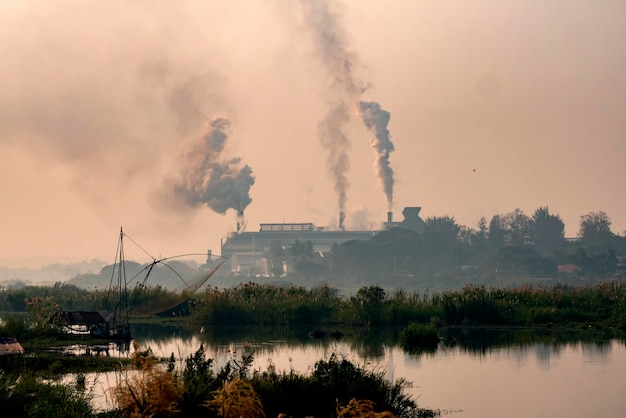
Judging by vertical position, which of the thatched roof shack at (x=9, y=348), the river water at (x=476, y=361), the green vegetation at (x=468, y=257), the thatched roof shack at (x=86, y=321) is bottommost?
the river water at (x=476, y=361)

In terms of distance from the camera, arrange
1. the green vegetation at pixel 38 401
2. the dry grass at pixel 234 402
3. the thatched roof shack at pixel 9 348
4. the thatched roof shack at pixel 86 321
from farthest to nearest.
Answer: the thatched roof shack at pixel 86 321, the thatched roof shack at pixel 9 348, the green vegetation at pixel 38 401, the dry grass at pixel 234 402

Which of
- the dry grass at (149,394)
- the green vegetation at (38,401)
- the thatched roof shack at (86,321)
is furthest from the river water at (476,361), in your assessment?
the dry grass at (149,394)

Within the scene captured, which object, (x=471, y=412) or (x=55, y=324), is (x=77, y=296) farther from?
(x=471, y=412)

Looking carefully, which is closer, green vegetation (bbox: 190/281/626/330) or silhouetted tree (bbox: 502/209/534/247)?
green vegetation (bbox: 190/281/626/330)

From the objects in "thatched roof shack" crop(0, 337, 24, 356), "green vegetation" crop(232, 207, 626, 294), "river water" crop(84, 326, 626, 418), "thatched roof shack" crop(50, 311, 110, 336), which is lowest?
"river water" crop(84, 326, 626, 418)

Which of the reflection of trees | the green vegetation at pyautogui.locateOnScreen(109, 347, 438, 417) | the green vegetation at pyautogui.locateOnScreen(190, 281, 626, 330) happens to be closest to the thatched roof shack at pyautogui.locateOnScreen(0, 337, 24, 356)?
the green vegetation at pyautogui.locateOnScreen(109, 347, 438, 417)

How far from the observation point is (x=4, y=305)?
69562 millimetres

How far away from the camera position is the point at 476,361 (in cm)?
3450

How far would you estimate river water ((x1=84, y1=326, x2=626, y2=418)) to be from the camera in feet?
87.5

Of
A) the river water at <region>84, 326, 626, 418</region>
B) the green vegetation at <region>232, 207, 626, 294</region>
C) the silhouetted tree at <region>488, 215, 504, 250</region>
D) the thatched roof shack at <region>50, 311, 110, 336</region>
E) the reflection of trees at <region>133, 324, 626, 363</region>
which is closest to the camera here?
the river water at <region>84, 326, 626, 418</region>

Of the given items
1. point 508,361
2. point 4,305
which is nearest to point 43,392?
point 508,361

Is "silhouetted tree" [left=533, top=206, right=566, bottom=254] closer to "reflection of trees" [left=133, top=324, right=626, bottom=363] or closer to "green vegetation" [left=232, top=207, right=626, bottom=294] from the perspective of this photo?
"green vegetation" [left=232, top=207, right=626, bottom=294]

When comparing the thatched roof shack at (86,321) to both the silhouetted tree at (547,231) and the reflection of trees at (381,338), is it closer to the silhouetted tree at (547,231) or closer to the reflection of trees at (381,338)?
the reflection of trees at (381,338)

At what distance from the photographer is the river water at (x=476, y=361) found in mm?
26656
